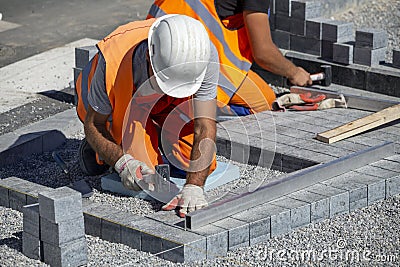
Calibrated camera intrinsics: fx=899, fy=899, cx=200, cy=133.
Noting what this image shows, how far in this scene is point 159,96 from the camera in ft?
19.2

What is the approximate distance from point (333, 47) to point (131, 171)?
3465 millimetres

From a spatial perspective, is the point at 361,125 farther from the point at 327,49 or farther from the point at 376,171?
the point at 327,49

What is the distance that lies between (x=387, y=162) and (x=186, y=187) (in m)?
1.64

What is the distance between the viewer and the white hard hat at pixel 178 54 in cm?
534

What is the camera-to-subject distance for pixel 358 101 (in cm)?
760

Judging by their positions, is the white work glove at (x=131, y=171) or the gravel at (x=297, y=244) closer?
the gravel at (x=297, y=244)

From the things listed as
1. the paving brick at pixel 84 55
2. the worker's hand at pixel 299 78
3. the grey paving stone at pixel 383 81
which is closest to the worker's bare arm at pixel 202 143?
the worker's hand at pixel 299 78

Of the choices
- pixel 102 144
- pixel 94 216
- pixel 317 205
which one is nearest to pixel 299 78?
pixel 317 205

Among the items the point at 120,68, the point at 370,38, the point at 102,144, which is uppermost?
the point at 120,68

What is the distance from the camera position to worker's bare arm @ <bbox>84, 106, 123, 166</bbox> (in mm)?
5832

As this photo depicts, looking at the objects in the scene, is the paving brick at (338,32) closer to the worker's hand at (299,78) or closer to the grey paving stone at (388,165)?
the worker's hand at (299,78)

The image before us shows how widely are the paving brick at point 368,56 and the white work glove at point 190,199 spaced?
3371mm

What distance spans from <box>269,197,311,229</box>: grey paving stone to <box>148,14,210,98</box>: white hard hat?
0.93 metres

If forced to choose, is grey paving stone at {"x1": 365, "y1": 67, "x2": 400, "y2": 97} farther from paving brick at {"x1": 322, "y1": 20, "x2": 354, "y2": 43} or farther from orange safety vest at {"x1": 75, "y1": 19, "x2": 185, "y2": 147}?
orange safety vest at {"x1": 75, "y1": 19, "x2": 185, "y2": 147}
